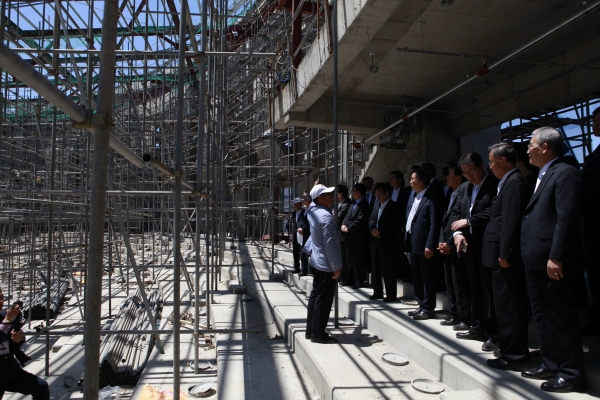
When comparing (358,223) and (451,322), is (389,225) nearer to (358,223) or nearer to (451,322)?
(358,223)

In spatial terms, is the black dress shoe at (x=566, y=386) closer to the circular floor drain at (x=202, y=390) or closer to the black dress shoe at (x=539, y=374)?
the black dress shoe at (x=539, y=374)

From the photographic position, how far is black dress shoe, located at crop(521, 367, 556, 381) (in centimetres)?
265

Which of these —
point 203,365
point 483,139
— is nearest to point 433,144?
Answer: point 483,139

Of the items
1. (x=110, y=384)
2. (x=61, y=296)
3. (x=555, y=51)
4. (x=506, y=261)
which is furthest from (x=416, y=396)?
(x=61, y=296)

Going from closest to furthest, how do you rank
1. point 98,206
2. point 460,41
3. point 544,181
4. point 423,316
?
1. point 98,206
2. point 544,181
3. point 423,316
4. point 460,41

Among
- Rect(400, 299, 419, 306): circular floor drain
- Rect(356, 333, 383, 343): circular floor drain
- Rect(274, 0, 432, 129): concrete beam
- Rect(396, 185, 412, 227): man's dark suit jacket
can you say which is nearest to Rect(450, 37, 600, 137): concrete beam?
Rect(274, 0, 432, 129): concrete beam

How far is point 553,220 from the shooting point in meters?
2.63

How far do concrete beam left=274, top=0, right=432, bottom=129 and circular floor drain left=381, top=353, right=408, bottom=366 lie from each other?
11.8ft

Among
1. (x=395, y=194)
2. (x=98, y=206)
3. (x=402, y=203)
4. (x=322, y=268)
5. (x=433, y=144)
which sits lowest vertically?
(x=322, y=268)

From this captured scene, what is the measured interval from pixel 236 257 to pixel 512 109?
21.6 feet

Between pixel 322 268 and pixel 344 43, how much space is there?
3.12 m

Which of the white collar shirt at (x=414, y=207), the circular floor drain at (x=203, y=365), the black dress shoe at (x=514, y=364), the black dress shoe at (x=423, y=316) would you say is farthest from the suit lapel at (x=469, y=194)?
the circular floor drain at (x=203, y=365)

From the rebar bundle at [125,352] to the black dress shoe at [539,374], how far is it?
3135 millimetres

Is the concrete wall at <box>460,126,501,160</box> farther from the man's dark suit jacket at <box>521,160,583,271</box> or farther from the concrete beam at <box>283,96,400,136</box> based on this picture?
the man's dark suit jacket at <box>521,160,583,271</box>
